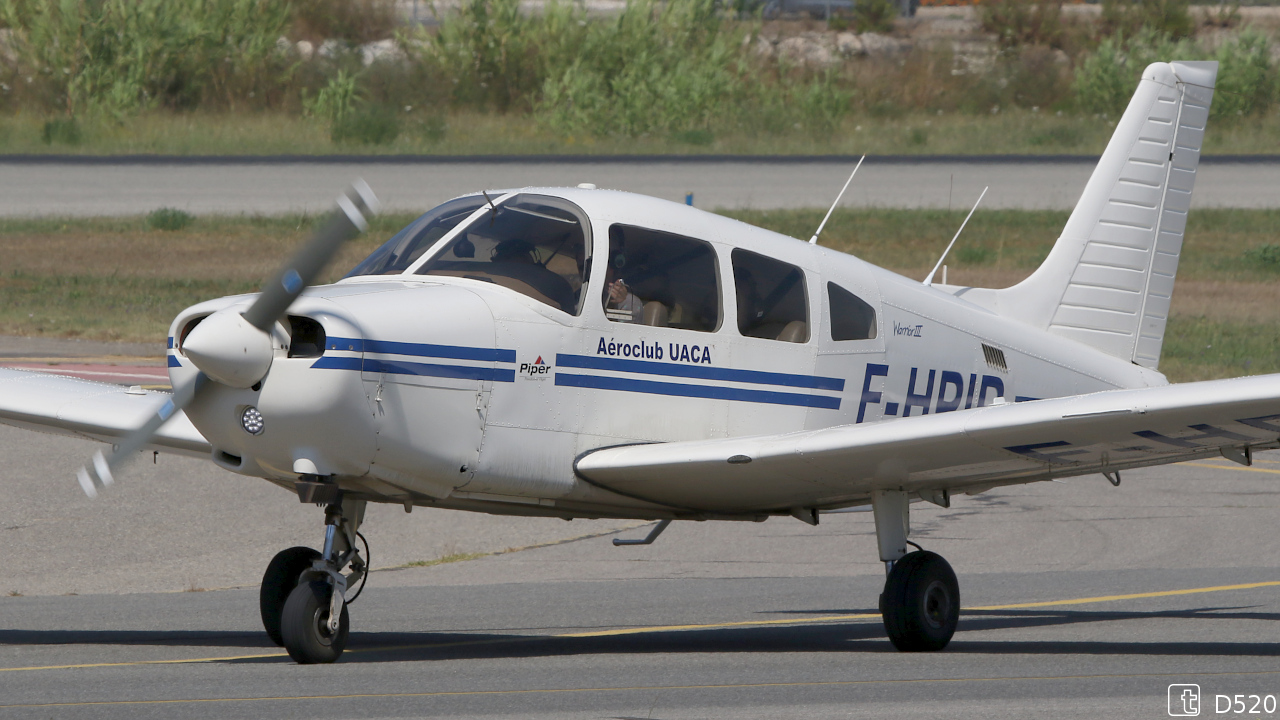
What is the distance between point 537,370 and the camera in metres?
9.05

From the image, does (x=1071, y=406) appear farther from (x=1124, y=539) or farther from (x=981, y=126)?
(x=981, y=126)

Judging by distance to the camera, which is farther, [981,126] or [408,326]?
[981,126]

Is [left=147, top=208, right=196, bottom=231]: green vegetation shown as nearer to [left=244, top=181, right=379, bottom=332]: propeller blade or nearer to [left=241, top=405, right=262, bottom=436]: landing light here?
[left=241, top=405, right=262, bottom=436]: landing light

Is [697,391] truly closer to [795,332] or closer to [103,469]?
[795,332]

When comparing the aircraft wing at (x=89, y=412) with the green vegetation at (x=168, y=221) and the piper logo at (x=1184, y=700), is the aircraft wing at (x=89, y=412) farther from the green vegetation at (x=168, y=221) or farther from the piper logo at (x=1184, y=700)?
the green vegetation at (x=168, y=221)

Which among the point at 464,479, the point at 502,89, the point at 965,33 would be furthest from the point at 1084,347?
the point at 965,33

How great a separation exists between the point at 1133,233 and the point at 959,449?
170 inches

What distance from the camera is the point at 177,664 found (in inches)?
354

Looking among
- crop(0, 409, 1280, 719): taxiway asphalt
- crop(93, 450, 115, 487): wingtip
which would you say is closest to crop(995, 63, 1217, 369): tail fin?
crop(0, 409, 1280, 719): taxiway asphalt

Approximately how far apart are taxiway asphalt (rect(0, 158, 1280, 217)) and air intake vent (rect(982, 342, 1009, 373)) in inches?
999

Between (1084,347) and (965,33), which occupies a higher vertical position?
(1084,347)

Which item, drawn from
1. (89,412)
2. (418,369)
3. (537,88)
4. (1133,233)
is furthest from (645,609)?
(537,88)

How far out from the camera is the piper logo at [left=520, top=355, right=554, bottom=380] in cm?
898

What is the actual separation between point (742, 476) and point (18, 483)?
9.10m
